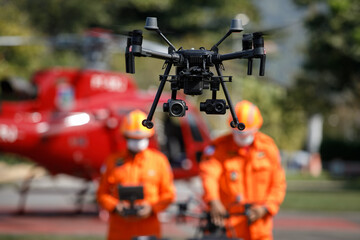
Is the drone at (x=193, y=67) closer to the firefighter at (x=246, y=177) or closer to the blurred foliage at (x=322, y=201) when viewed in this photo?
the firefighter at (x=246, y=177)

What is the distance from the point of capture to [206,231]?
5.63 metres

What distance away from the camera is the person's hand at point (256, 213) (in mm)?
5980

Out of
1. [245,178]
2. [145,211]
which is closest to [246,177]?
[245,178]

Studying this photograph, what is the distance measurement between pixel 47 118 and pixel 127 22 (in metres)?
23.0

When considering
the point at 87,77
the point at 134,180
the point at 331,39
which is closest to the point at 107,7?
the point at 331,39

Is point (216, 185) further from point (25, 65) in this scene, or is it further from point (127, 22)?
point (127, 22)

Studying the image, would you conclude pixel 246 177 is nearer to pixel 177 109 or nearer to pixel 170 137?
pixel 177 109

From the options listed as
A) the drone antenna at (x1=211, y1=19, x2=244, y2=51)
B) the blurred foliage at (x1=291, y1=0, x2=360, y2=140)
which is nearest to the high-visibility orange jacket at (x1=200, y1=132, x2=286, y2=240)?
the drone antenna at (x1=211, y1=19, x2=244, y2=51)

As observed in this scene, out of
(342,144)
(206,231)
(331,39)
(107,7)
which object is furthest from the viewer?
(342,144)

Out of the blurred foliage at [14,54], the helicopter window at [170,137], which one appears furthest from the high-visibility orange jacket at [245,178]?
the blurred foliage at [14,54]

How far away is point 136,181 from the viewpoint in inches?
262

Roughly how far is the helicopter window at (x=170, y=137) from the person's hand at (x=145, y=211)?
8.95 m

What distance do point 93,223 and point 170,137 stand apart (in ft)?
10.6

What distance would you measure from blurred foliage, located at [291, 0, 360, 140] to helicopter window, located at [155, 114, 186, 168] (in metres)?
5.32
